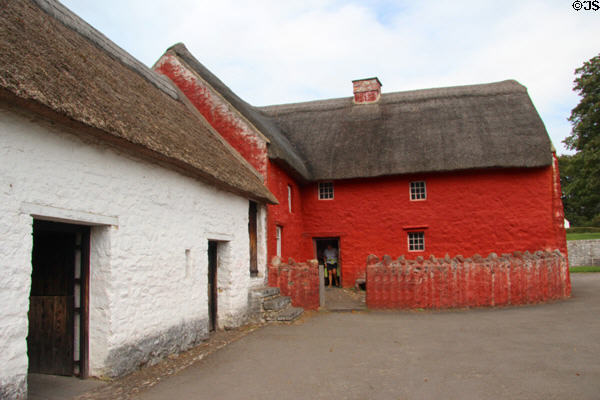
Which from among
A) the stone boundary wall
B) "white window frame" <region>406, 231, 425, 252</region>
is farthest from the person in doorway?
the stone boundary wall

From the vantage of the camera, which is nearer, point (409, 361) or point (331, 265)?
point (409, 361)

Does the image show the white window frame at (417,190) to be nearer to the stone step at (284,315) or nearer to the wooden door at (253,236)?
the wooden door at (253,236)

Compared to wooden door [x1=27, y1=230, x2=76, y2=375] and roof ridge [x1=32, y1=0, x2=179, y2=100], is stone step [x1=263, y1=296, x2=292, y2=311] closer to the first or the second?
wooden door [x1=27, y1=230, x2=76, y2=375]

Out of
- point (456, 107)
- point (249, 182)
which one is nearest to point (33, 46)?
point (249, 182)

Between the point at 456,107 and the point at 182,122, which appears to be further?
the point at 456,107

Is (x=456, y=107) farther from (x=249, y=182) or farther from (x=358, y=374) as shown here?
(x=358, y=374)

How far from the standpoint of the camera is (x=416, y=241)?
1723cm

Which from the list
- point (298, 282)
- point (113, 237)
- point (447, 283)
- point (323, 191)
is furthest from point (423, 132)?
point (113, 237)

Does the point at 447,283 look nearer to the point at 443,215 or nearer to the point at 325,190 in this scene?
the point at 443,215

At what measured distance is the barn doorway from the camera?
6.27 m

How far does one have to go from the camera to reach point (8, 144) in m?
4.88

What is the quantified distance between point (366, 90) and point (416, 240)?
298 inches

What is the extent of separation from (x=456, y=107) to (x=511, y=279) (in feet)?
28.6

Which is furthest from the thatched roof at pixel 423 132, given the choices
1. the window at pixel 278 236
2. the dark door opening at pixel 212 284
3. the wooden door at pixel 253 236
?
the dark door opening at pixel 212 284
